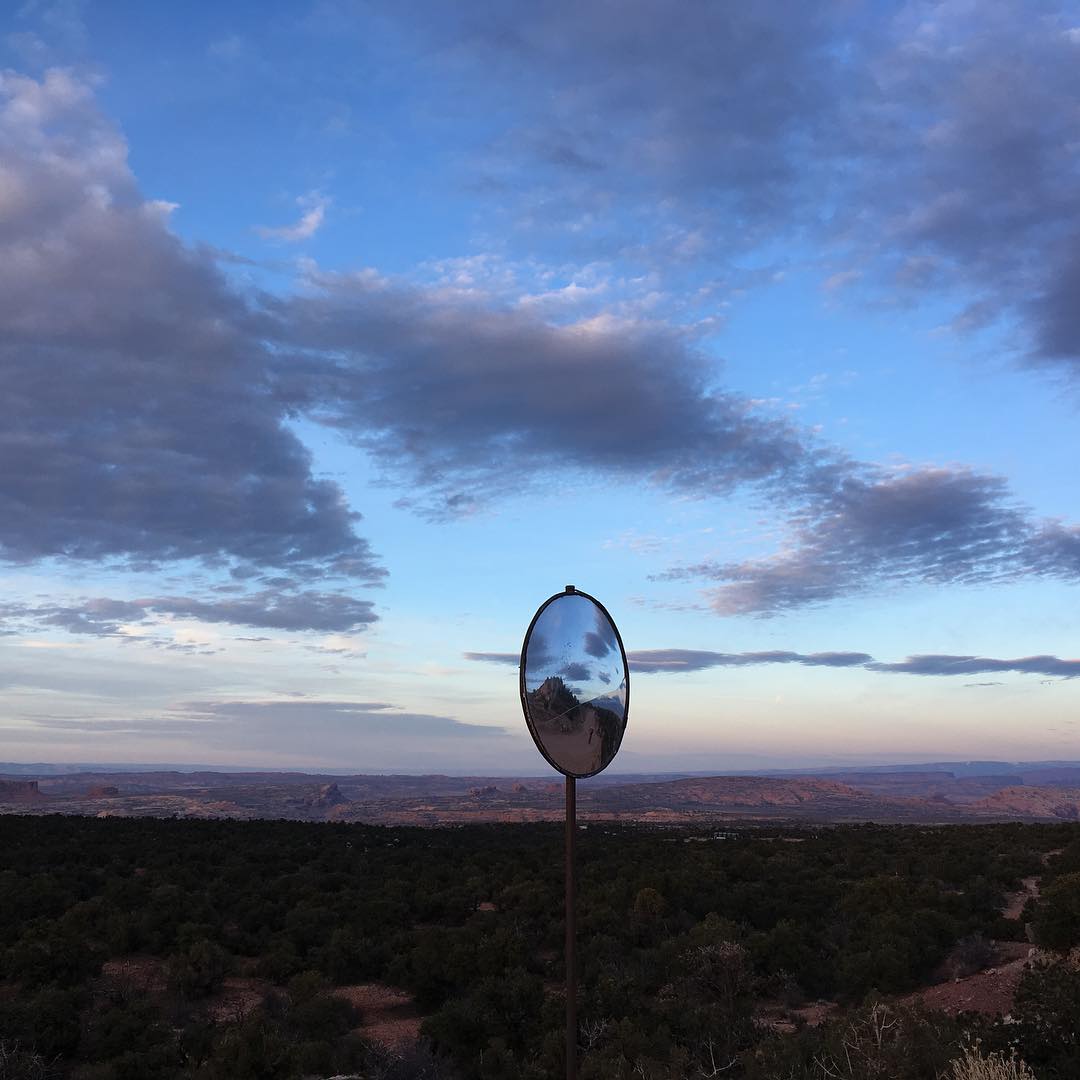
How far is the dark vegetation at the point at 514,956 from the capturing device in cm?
959

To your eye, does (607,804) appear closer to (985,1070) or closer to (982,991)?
(982,991)

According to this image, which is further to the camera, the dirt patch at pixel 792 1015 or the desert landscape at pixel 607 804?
the desert landscape at pixel 607 804

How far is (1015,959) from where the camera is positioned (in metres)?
15.2

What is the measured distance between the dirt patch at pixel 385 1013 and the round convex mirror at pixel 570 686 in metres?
9.09

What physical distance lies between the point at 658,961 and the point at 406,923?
22.5 feet

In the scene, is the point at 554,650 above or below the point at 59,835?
above

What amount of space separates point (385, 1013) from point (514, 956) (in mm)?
2446

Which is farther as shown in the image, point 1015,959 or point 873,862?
point 873,862

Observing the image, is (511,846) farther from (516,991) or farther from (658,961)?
(516,991)

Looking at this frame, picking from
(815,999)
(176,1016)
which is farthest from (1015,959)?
(176,1016)

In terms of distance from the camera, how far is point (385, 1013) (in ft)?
47.4

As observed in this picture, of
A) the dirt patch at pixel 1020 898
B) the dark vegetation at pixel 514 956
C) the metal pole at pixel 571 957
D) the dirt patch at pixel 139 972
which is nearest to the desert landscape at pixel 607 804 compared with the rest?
the dark vegetation at pixel 514 956

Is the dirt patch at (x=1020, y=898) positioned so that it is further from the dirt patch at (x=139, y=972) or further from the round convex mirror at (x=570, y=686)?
the round convex mirror at (x=570, y=686)

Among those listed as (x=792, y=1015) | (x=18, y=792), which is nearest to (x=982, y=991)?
(x=792, y=1015)
